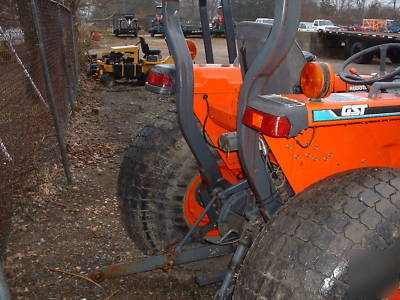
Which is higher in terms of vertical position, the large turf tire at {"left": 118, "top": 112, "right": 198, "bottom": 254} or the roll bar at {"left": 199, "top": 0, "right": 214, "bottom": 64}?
the roll bar at {"left": 199, "top": 0, "right": 214, "bottom": 64}

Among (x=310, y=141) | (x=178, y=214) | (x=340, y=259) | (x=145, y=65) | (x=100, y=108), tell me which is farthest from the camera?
(x=145, y=65)

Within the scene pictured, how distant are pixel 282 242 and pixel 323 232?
0.55 feet

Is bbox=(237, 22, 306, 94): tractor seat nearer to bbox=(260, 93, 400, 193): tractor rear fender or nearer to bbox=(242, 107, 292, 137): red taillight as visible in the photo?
bbox=(260, 93, 400, 193): tractor rear fender

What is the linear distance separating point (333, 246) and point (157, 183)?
1.38 meters

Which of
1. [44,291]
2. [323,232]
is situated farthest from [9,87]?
[323,232]

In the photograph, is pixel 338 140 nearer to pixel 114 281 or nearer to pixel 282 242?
pixel 282 242

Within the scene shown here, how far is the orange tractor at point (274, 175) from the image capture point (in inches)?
64.9

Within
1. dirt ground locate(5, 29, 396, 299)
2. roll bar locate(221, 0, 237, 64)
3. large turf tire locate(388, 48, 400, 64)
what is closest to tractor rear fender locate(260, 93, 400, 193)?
roll bar locate(221, 0, 237, 64)

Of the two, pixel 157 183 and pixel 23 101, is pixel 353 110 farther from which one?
pixel 23 101

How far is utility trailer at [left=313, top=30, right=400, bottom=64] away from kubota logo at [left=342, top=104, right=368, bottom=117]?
13151 millimetres

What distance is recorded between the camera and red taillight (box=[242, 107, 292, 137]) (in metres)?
1.64

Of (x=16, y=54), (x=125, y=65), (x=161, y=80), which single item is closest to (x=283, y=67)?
(x=161, y=80)

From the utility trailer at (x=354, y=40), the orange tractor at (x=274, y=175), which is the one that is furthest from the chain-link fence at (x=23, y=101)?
the utility trailer at (x=354, y=40)

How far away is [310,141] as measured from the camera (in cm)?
193
